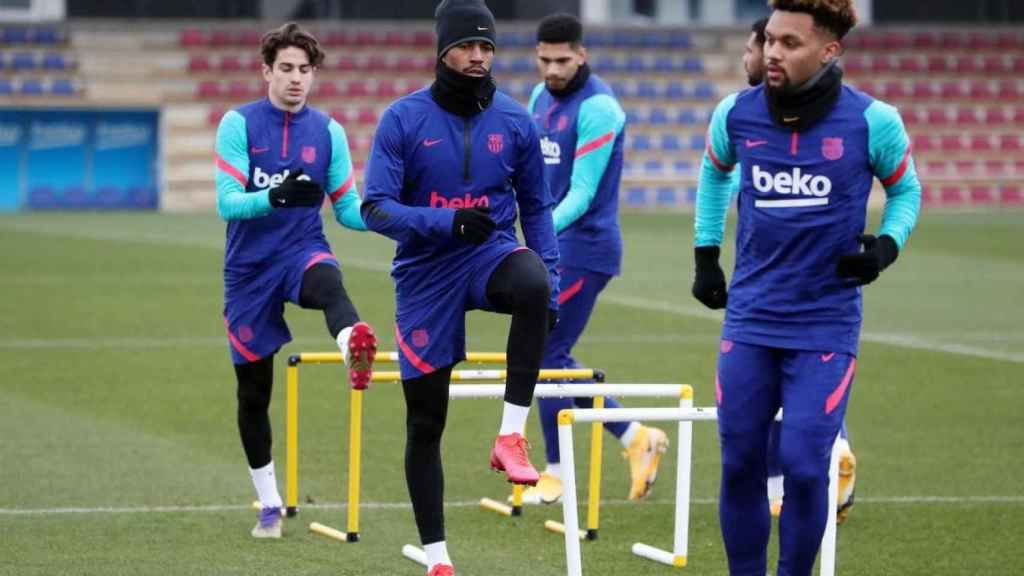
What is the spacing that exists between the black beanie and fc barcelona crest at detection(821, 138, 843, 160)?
54.7 inches

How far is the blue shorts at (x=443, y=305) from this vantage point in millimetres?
6148

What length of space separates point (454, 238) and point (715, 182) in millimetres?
914

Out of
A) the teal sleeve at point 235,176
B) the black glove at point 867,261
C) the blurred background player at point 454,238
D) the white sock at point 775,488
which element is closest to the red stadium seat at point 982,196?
the white sock at point 775,488

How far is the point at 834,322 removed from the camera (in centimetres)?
542

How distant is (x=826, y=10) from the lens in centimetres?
535

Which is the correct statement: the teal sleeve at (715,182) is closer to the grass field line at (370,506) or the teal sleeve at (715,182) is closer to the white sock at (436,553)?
the white sock at (436,553)

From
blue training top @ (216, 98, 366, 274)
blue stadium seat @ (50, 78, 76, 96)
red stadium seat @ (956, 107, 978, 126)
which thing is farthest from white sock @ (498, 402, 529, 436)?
red stadium seat @ (956, 107, 978, 126)

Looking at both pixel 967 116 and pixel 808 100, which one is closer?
pixel 808 100

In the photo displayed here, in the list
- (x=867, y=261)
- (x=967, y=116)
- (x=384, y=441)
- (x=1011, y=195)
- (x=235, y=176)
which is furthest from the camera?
(x=967, y=116)

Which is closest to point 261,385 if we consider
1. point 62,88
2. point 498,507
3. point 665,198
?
point 498,507

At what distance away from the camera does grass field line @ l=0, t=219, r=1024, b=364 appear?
1488 centimetres

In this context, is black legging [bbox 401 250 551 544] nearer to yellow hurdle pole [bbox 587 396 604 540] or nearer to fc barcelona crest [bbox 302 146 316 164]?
yellow hurdle pole [bbox 587 396 604 540]

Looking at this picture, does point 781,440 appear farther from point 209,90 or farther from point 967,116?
point 967,116

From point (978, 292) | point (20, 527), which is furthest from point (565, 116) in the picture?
point (978, 292)
